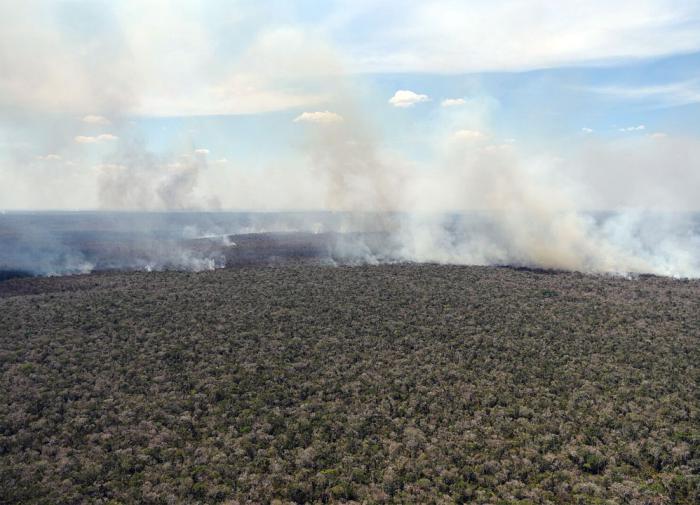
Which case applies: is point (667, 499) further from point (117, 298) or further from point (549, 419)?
point (117, 298)

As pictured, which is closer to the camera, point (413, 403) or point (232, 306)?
point (413, 403)

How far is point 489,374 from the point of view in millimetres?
51125

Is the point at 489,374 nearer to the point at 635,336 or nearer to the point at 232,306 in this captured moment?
the point at 635,336

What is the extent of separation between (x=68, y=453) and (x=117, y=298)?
44.4 meters

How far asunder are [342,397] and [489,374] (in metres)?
15.5

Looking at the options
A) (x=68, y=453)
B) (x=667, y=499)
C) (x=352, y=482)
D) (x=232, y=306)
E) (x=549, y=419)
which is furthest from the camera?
(x=232, y=306)

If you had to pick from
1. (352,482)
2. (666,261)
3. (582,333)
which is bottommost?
(352,482)

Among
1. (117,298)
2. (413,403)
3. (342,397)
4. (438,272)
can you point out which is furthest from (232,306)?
(438,272)

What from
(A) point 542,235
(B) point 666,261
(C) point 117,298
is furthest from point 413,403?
(B) point 666,261

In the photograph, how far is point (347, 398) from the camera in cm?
4581

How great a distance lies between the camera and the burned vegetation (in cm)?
3350

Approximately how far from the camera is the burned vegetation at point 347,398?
33500mm

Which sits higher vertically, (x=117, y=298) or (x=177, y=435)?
(x=117, y=298)

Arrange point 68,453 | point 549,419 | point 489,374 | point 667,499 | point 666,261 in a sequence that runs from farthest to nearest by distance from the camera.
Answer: point 666,261 < point 489,374 < point 549,419 < point 68,453 < point 667,499
